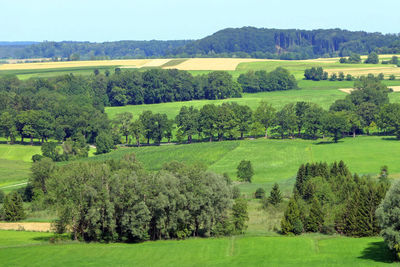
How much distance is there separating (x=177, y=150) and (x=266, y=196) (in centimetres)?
5195

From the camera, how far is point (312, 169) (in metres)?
92.9

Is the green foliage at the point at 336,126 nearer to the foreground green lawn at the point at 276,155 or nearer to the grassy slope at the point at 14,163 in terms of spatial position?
the foreground green lawn at the point at 276,155

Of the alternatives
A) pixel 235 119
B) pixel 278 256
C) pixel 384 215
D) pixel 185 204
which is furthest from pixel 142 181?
pixel 235 119

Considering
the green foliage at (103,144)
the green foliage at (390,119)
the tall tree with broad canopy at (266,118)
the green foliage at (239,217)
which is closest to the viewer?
the green foliage at (239,217)

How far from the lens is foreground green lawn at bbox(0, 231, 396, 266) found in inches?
2254

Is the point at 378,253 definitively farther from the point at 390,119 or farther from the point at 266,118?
the point at 266,118

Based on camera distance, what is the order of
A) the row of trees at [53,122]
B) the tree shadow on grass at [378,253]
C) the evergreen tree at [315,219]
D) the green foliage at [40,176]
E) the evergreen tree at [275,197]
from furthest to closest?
the row of trees at [53,122]
the green foliage at [40,176]
the evergreen tree at [275,197]
the evergreen tree at [315,219]
the tree shadow on grass at [378,253]

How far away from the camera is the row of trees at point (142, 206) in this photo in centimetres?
6900

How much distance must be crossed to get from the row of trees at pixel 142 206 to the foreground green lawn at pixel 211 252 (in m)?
2.55

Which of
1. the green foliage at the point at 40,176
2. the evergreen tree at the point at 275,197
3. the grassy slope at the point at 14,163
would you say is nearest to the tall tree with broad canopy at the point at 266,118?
the grassy slope at the point at 14,163

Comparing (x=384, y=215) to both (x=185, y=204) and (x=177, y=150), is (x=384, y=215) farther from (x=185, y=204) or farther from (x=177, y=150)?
(x=177, y=150)

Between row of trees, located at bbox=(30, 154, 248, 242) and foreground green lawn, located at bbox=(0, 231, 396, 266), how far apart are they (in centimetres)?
255

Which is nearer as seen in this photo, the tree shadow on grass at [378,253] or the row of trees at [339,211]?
the tree shadow on grass at [378,253]

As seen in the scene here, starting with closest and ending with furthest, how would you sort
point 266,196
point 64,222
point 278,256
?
1. point 278,256
2. point 64,222
3. point 266,196
